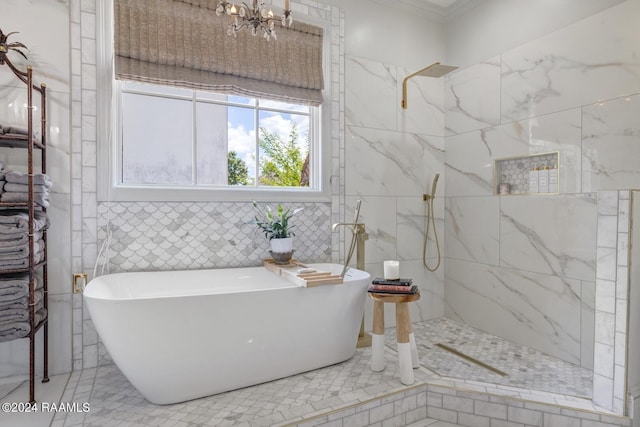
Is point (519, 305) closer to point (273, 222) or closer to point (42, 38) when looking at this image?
point (273, 222)

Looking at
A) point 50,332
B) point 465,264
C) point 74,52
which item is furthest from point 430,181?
point 50,332

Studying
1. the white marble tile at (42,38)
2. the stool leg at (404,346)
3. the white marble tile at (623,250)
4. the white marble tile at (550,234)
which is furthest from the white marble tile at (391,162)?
the white marble tile at (42,38)

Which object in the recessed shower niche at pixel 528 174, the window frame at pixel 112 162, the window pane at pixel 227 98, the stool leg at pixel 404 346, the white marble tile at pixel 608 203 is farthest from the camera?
the window pane at pixel 227 98

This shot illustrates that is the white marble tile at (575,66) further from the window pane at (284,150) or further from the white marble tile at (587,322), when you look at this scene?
the window pane at (284,150)

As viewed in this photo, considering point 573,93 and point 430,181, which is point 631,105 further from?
point 430,181

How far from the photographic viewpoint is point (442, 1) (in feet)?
10.7

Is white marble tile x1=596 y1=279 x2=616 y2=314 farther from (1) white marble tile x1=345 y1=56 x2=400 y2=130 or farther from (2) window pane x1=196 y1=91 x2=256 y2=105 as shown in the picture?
(2) window pane x1=196 y1=91 x2=256 y2=105

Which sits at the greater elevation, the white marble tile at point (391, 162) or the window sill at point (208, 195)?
the white marble tile at point (391, 162)

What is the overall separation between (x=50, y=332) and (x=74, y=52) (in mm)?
1696

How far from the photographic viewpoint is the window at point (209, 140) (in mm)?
2643

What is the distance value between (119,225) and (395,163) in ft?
7.20

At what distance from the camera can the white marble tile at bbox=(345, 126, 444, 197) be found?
306cm

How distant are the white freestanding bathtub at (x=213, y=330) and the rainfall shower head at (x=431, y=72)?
5.56ft

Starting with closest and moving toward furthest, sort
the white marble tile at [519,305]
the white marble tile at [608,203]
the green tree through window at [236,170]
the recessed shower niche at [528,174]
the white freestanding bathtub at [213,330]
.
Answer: the white freestanding bathtub at [213,330] → the white marble tile at [608,203] → the white marble tile at [519,305] → the recessed shower niche at [528,174] → the green tree through window at [236,170]
